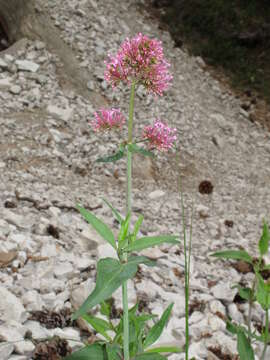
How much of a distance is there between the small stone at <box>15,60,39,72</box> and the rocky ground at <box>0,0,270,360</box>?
2 centimetres

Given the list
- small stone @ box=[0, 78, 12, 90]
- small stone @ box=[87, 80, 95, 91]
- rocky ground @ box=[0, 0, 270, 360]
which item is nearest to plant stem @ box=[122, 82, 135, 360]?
rocky ground @ box=[0, 0, 270, 360]

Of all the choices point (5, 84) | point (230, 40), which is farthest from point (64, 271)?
point (230, 40)

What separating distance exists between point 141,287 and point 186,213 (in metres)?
2.58

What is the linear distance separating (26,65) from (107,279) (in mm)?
6967

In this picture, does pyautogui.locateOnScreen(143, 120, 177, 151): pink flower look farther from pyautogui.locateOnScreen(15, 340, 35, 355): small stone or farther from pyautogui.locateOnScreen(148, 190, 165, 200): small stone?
pyautogui.locateOnScreen(148, 190, 165, 200): small stone

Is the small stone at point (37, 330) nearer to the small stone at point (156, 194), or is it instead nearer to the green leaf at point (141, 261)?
the green leaf at point (141, 261)

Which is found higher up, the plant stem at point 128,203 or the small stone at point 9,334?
the plant stem at point 128,203

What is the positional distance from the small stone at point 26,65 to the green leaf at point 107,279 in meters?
6.79

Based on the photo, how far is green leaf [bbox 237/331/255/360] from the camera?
6.72ft

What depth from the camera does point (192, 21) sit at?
11.6 meters

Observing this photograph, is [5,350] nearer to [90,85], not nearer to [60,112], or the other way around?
[60,112]

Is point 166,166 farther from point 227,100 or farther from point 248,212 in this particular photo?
point 227,100

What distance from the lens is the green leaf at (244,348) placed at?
6.72ft

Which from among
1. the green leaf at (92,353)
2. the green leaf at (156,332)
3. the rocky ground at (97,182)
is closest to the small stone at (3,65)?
the rocky ground at (97,182)
